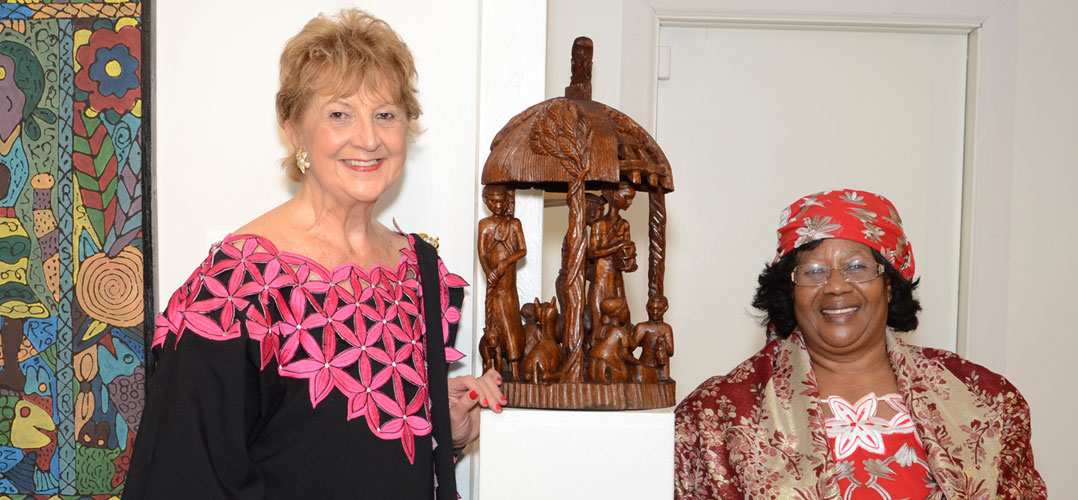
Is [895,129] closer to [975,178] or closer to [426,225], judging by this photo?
[975,178]

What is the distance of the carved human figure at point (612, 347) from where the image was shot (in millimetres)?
1812

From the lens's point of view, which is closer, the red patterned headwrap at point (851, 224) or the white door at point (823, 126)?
the red patterned headwrap at point (851, 224)

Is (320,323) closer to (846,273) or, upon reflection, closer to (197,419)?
(197,419)

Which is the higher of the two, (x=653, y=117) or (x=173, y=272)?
(x=653, y=117)

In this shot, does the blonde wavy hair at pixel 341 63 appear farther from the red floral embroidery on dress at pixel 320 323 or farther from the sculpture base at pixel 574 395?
the sculpture base at pixel 574 395

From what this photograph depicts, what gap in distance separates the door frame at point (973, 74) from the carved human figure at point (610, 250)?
1.40 meters

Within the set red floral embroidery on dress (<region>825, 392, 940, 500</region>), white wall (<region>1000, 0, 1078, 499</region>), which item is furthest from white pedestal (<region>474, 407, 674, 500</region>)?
white wall (<region>1000, 0, 1078, 499</region>)

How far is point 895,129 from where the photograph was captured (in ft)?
11.0

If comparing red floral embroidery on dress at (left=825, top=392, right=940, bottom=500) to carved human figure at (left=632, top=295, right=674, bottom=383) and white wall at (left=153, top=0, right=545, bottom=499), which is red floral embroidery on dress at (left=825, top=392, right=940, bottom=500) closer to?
carved human figure at (left=632, top=295, right=674, bottom=383)

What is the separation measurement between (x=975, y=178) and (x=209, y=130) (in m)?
2.53

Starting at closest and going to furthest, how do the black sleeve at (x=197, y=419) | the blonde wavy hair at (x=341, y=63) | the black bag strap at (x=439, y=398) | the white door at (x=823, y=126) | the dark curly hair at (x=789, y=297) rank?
the black sleeve at (x=197, y=419)
the blonde wavy hair at (x=341, y=63)
the black bag strap at (x=439, y=398)
the dark curly hair at (x=789, y=297)
the white door at (x=823, y=126)

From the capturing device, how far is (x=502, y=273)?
1861mm

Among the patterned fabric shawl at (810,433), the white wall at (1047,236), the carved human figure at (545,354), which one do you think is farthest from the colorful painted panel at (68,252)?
the white wall at (1047,236)

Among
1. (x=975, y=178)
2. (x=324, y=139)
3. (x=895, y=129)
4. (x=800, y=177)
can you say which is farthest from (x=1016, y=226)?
(x=324, y=139)
